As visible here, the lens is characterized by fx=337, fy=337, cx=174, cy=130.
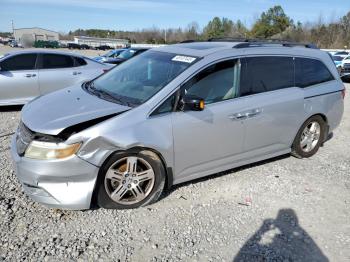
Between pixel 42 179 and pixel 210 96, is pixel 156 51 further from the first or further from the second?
pixel 42 179

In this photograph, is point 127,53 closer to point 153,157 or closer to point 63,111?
point 63,111

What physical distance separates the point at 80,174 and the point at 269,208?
215 cm

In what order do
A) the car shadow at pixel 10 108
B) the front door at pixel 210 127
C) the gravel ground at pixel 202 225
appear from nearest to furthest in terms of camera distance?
the gravel ground at pixel 202 225 → the front door at pixel 210 127 → the car shadow at pixel 10 108

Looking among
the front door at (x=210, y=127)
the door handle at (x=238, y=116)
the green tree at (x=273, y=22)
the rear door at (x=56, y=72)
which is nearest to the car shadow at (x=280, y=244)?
the front door at (x=210, y=127)

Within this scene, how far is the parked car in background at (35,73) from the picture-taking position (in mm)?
7676

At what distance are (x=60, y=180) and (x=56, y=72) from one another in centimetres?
559

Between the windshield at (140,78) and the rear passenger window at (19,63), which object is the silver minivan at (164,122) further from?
the rear passenger window at (19,63)

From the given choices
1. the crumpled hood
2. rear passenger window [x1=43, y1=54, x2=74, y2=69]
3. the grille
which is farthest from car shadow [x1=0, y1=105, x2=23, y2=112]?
the grille

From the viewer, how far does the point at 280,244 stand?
10.6ft

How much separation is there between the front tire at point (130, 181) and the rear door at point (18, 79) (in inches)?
210

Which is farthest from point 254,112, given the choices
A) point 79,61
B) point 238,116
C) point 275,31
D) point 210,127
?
point 275,31

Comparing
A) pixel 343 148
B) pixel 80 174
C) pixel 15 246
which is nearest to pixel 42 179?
pixel 80 174

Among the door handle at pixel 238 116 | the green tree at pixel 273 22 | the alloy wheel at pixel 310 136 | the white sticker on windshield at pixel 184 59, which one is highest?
the green tree at pixel 273 22

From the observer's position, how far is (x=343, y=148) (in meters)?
6.04
